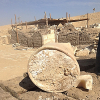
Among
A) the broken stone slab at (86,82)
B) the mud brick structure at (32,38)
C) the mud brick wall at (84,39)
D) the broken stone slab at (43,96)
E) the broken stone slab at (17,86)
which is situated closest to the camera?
the broken stone slab at (43,96)

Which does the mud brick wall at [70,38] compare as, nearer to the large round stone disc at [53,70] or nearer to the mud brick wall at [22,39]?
the mud brick wall at [22,39]

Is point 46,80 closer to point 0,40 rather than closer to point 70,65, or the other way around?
point 70,65

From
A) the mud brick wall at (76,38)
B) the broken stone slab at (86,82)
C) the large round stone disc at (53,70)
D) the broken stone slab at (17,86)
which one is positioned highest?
the mud brick wall at (76,38)

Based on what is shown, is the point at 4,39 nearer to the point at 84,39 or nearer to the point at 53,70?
the point at 84,39

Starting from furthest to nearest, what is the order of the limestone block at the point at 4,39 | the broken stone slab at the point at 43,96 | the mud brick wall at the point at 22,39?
the limestone block at the point at 4,39
the mud brick wall at the point at 22,39
the broken stone slab at the point at 43,96

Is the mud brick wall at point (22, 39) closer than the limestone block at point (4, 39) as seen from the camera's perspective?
Yes

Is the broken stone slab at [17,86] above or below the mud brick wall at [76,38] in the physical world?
below

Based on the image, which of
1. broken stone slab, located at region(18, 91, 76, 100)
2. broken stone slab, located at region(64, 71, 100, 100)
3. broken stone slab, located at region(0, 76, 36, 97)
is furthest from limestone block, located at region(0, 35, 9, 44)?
broken stone slab, located at region(64, 71, 100, 100)

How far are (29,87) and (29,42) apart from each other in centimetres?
900

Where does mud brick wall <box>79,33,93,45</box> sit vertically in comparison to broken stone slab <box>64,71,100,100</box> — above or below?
above

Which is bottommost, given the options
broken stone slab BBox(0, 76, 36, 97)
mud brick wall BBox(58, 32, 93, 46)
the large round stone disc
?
broken stone slab BBox(0, 76, 36, 97)

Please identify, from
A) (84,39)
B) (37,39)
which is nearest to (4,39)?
(37,39)

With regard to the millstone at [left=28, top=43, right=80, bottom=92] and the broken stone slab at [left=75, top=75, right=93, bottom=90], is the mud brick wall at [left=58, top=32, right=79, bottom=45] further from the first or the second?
the millstone at [left=28, top=43, right=80, bottom=92]

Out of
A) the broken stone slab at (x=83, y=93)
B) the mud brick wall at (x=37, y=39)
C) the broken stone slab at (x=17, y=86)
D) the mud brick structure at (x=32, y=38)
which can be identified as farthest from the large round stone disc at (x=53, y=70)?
the mud brick wall at (x=37, y=39)
